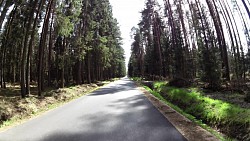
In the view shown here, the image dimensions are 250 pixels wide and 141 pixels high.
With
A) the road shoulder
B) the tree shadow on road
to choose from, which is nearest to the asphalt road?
the tree shadow on road

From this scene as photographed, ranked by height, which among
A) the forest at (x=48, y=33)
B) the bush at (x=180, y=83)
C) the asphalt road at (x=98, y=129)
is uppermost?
the forest at (x=48, y=33)

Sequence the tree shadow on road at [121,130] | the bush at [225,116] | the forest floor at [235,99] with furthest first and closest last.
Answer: the forest floor at [235,99] < the bush at [225,116] < the tree shadow on road at [121,130]

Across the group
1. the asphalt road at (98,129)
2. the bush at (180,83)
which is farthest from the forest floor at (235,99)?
the bush at (180,83)

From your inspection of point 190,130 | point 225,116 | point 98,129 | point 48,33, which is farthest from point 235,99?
point 48,33

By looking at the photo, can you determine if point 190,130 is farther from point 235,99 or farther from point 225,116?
point 235,99

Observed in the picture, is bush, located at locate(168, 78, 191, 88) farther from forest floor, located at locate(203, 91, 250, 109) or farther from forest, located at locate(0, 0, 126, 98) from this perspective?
forest, located at locate(0, 0, 126, 98)

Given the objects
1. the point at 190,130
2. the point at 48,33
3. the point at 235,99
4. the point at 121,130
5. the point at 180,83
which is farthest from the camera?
the point at 48,33

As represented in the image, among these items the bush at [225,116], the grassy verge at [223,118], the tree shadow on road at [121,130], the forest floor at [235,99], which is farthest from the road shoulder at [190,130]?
the forest floor at [235,99]

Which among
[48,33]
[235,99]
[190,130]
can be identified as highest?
[48,33]

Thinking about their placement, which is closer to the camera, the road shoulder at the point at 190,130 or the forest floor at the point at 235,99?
the road shoulder at the point at 190,130

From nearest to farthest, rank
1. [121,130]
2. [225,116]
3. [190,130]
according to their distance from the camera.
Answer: [121,130] → [190,130] → [225,116]

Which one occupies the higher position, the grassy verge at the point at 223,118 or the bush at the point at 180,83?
the bush at the point at 180,83

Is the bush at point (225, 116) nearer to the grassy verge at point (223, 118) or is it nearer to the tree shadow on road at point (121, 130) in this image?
the grassy verge at point (223, 118)

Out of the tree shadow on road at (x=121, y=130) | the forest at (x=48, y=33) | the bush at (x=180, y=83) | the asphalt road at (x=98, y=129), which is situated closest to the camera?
the tree shadow on road at (x=121, y=130)
